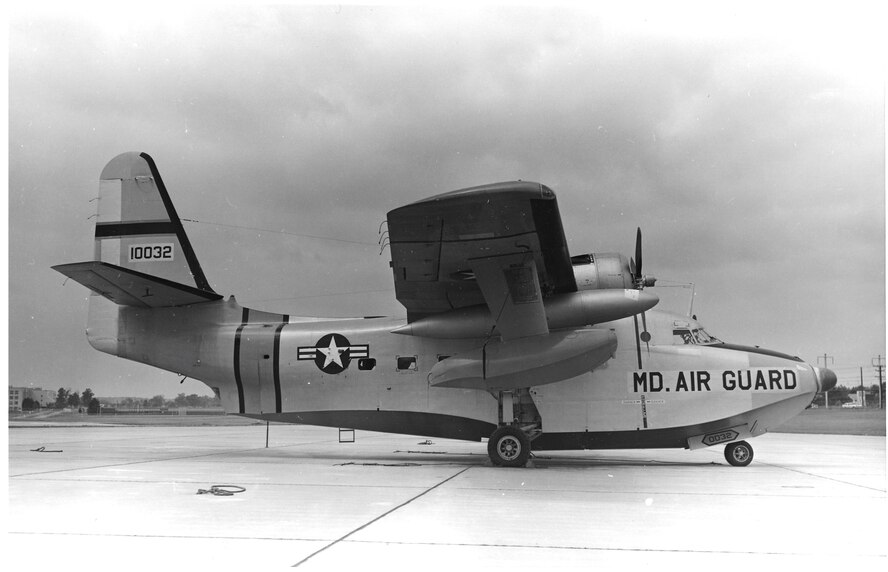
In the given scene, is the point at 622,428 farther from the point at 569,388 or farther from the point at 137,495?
the point at 137,495

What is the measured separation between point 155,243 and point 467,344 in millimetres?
6516

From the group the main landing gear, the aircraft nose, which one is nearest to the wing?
the main landing gear

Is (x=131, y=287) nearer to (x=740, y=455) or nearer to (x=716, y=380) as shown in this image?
(x=716, y=380)

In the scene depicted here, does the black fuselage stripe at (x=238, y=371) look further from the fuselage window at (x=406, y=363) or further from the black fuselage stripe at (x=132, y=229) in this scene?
the fuselage window at (x=406, y=363)

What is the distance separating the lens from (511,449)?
11852 mm

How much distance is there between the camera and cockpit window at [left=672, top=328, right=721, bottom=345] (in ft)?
41.7

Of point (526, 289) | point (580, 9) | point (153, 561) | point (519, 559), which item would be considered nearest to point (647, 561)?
point (519, 559)

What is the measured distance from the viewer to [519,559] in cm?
483

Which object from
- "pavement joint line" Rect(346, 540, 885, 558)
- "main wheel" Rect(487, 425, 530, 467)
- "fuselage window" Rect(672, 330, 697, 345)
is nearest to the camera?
"pavement joint line" Rect(346, 540, 885, 558)

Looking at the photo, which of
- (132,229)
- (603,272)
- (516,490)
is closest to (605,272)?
(603,272)

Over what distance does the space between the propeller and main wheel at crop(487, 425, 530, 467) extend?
3.17 meters

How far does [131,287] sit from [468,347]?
235 inches

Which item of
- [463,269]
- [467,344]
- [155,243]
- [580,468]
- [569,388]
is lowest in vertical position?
[580,468]

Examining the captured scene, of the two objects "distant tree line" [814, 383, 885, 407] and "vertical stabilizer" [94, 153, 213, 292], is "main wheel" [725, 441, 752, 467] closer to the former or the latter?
"vertical stabilizer" [94, 153, 213, 292]
